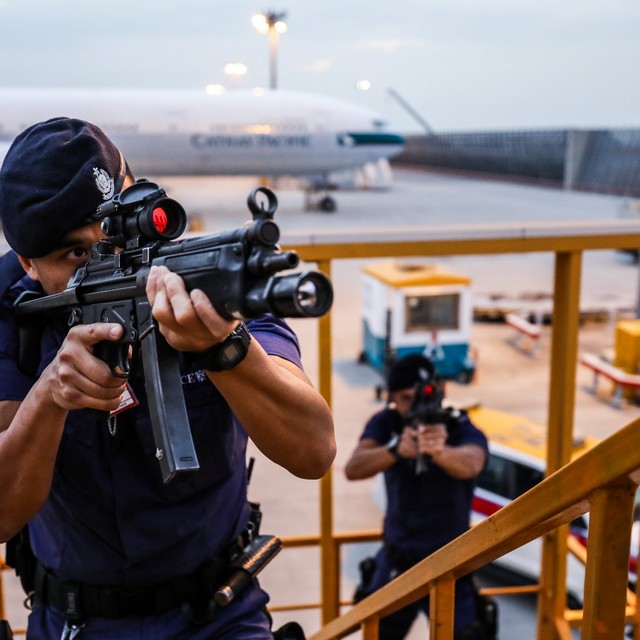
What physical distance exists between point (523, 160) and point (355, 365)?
3640cm

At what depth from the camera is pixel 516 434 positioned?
270 inches

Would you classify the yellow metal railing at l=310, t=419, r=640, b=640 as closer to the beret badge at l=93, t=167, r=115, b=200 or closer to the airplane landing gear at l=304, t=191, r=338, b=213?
the beret badge at l=93, t=167, r=115, b=200

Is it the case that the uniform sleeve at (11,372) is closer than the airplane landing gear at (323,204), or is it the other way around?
the uniform sleeve at (11,372)

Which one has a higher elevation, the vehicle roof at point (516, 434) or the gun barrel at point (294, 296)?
the gun barrel at point (294, 296)

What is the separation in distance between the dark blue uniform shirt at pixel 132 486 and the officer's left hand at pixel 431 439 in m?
1.62

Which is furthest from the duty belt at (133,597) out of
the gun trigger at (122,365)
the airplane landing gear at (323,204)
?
the airplane landing gear at (323,204)

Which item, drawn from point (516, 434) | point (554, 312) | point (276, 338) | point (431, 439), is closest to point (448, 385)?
point (516, 434)

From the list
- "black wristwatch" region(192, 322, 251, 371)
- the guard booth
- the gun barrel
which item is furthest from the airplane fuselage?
the gun barrel

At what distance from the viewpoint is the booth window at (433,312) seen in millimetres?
11258

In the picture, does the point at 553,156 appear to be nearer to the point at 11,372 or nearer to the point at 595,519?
the point at 11,372

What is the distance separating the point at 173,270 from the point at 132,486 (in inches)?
25.5

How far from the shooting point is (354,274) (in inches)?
778

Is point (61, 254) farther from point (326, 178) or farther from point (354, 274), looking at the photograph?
point (326, 178)

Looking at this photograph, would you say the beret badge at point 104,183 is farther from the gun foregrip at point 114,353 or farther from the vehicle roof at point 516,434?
Result: the vehicle roof at point 516,434
